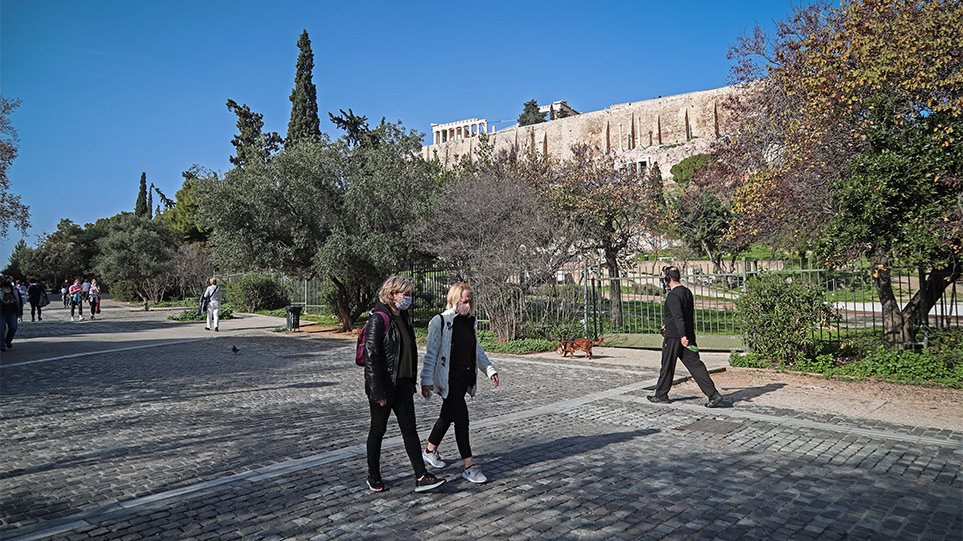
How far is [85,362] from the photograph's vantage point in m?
12.0

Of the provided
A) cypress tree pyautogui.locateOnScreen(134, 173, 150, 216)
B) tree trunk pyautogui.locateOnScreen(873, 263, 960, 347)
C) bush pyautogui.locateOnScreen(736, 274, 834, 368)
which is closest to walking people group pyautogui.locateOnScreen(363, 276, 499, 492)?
bush pyautogui.locateOnScreen(736, 274, 834, 368)

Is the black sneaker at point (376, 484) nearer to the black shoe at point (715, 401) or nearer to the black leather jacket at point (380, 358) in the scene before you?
the black leather jacket at point (380, 358)

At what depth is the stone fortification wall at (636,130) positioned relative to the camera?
8569 cm

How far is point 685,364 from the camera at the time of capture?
292 inches

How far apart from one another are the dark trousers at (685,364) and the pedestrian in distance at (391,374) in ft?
13.1

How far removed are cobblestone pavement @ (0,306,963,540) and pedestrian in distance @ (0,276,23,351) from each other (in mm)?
6096

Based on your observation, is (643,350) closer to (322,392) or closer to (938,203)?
(938,203)

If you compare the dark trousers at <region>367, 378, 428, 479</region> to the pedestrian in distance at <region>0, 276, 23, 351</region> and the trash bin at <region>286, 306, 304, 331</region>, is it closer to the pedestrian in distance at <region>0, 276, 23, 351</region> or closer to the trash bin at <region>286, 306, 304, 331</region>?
the pedestrian in distance at <region>0, 276, 23, 351</region>

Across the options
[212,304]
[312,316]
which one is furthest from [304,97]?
[212,304]

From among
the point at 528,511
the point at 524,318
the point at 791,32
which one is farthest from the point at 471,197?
the point at 528,511

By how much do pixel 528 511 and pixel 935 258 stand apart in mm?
7961

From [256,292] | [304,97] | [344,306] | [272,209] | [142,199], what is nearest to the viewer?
[272,209]

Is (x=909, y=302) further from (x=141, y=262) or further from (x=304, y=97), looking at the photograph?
(x=141, y=262)

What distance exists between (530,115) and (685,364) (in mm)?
108949
